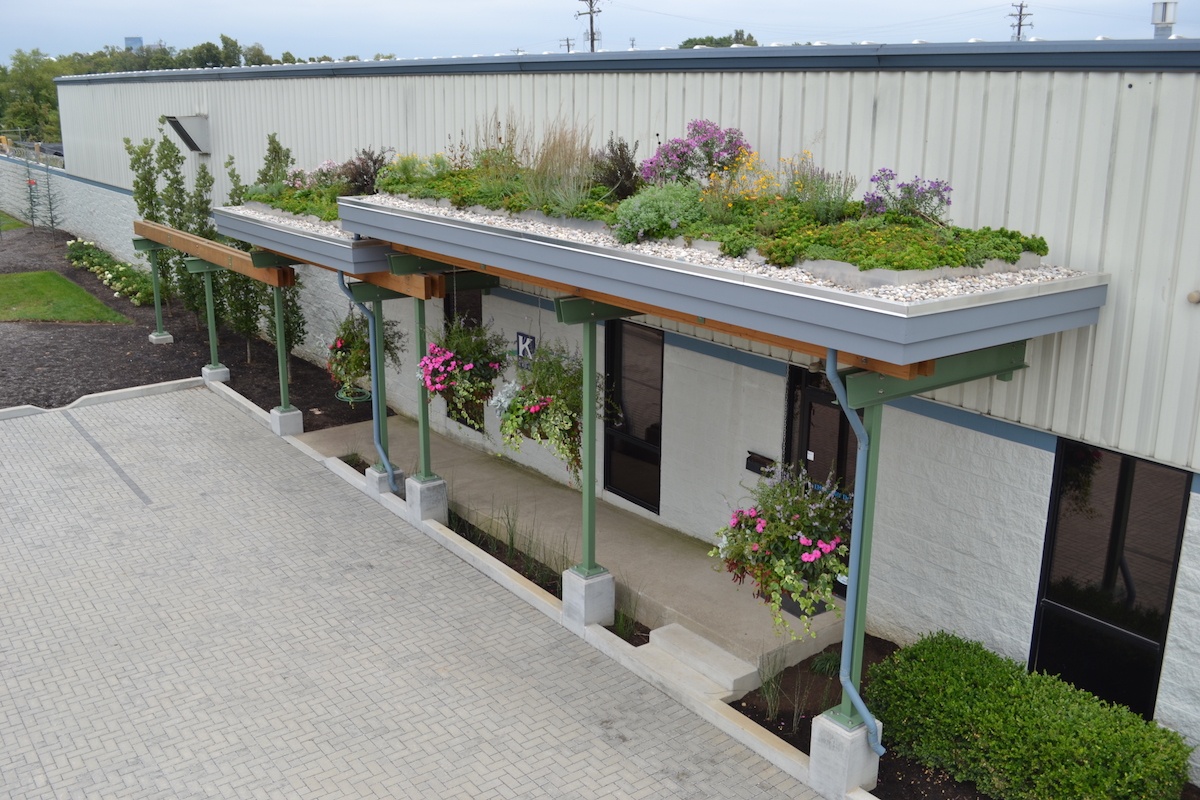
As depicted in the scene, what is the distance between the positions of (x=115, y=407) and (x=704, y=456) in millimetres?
9953

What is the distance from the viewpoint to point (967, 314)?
6113mm

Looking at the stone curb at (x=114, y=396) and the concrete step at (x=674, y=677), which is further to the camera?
the stone curb at (x=114, y=396)

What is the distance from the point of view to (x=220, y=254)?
14.9 meters

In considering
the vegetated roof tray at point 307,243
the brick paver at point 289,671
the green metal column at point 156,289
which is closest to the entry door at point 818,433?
the brick paver at point 289,671

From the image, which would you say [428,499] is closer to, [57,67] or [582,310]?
[582,310]

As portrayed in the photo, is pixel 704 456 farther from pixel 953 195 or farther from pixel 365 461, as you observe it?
pixel 365 461

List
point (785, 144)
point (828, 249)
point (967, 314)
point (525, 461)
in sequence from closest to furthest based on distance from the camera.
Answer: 1. point (967, 314)
2. point (828, 249)
3. point (785, 144)
4. point (525, 461)

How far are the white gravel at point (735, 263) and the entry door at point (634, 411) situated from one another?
78.4 inches

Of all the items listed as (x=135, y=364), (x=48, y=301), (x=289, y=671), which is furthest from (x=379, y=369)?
(x=48, y=301)

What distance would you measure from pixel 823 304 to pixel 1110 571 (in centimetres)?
293

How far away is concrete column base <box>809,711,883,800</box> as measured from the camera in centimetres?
694

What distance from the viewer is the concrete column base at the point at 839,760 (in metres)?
6.94

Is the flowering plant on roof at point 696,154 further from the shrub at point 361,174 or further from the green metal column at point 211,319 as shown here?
the green metal column at point 211,319

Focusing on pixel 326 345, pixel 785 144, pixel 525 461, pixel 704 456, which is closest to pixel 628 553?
pixel 704 456
